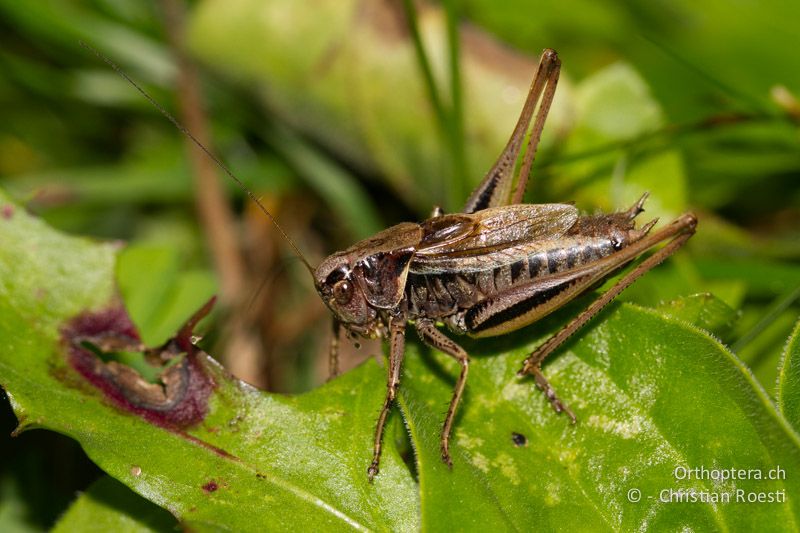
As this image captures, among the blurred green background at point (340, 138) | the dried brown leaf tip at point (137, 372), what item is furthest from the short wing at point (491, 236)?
the dried brown leaf tip at point (137, 372)

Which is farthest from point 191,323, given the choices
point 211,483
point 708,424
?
point 708,424

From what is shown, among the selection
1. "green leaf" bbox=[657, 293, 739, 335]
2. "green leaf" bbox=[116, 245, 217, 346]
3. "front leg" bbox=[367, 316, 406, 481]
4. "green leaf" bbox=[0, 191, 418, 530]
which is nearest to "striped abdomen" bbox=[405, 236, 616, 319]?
"front leg" bbox=[367, 316, 406, 481]

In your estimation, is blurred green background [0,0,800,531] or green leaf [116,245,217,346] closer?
green leaf [116,245,217,346]

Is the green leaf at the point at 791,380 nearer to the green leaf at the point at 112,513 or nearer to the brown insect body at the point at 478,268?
the brown insect body at the point at 478,268

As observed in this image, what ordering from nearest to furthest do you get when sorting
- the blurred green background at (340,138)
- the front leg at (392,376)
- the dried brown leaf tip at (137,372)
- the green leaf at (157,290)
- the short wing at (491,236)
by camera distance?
the front leg at (392,376)
the dried brown leaf tip at (137,372)
the short wing at (491,236)
the green leaf at (157,290)
the blurred green background at (340,138)

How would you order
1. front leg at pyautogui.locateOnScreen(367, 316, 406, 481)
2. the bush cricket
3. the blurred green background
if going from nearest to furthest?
front leg at pyautogui.locateOnScreen(367, 316, 406, 481) → the bush cricket → the blurred green background

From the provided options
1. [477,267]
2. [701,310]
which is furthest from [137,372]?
[701,310]

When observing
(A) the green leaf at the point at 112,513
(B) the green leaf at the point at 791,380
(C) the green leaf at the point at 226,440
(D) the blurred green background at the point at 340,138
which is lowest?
(A) the green leaf at the point at 112,513

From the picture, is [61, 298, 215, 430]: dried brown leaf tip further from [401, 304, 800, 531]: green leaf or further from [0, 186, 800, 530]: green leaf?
[401, 304, 800, 531]: green leaf
